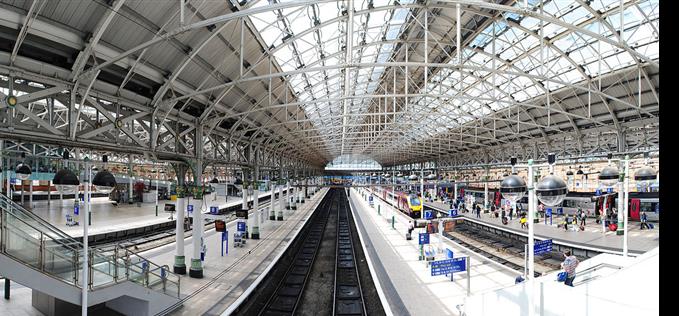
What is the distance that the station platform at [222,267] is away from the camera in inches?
474

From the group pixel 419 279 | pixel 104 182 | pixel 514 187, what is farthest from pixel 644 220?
pixel 104 182

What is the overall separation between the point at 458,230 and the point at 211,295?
2421 cm

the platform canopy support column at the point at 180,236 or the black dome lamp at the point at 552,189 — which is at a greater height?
the black dome lamp at the point at 552,189

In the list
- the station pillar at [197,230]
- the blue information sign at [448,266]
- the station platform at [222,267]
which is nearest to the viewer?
the blue information sign at [448,266]

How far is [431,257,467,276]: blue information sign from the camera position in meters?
11.8

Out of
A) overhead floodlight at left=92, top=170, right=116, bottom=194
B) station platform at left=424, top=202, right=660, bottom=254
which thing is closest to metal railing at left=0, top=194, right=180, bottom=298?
overhead floodlight at left=92, top=170, right=116, bottom=194

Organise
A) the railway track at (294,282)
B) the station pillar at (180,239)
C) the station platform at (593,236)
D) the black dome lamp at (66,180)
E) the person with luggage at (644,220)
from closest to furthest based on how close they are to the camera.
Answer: the black dome lamp at (66,180), the railway track at (294,282), the station pillar at (180,239), the station platform at (593,236), the person with luggage at (644,220)

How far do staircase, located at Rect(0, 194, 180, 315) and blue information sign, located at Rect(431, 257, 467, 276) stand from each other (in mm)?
8817

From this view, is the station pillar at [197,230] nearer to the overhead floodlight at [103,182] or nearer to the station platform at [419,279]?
the overhead floodlight at [103,182]

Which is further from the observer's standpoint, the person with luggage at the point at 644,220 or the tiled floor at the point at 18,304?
the person with luggage at the point at 644,220

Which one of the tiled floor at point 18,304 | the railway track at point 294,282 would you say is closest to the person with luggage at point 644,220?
the railway track at point 294,282

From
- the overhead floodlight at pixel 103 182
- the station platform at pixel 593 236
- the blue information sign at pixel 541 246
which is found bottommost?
the station platform at pixel 593 236
